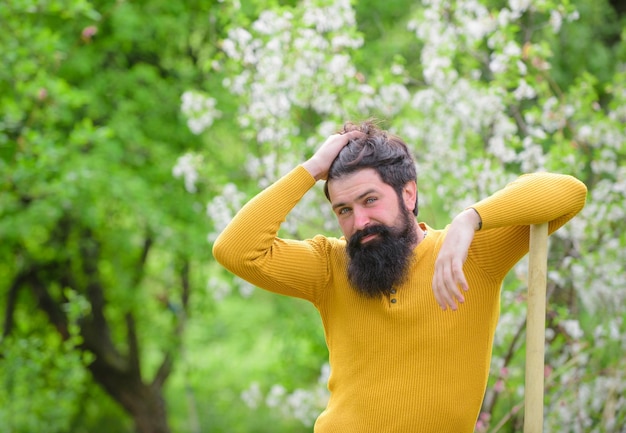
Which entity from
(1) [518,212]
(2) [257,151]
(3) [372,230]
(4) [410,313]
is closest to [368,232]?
(3) [372,230]

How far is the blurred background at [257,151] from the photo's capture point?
4938mm

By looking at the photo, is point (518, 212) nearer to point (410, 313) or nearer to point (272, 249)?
point (410, 313)

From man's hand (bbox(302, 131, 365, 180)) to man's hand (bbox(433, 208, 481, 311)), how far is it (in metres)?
0.46

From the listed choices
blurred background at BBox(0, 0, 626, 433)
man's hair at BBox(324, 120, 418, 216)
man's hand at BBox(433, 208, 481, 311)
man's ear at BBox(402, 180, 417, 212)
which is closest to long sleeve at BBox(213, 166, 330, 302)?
man's hair at BBox(324, 120, 418, 216)

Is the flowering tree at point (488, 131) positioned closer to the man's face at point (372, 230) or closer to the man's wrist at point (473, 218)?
the man's face at point (372, 230)

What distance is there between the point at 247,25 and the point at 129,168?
3.01 m

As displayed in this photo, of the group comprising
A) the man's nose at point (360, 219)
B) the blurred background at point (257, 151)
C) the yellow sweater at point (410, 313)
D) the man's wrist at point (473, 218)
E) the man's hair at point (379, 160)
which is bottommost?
the blurred background at point (257, 151)

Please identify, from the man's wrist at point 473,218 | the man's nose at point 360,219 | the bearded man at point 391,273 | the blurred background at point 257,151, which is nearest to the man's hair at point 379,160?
the bearded man at point 391,273

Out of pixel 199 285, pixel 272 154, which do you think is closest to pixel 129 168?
pixel 199 285

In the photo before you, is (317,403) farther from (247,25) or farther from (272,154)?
(247,25)

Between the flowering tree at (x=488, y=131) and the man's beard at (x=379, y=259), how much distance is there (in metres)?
2.36

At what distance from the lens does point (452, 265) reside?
2.22 metres

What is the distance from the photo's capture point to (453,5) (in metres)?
5.24

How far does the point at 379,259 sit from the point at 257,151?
3657mm
